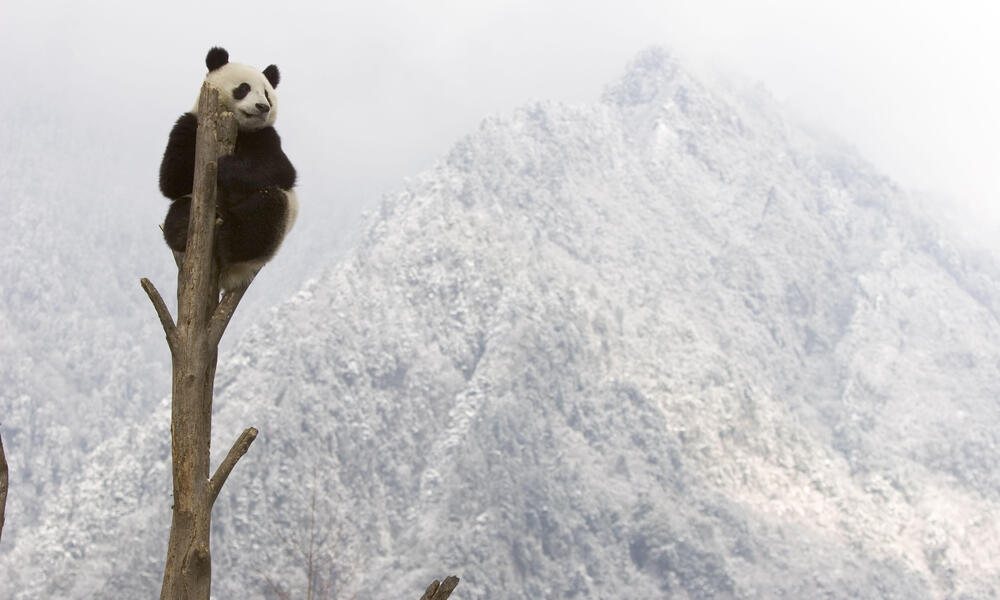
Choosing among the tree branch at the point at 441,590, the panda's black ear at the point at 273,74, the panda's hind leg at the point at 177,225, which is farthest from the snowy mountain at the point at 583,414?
the tree branch at the point at 441,590

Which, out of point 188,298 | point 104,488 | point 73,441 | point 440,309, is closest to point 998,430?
point 440,309

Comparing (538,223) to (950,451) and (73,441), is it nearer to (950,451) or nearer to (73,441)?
(950,451)

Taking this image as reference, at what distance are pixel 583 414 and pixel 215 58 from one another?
121 m

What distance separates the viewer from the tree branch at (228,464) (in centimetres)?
536

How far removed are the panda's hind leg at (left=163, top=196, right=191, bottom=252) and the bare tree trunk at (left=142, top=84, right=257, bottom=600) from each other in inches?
42.5

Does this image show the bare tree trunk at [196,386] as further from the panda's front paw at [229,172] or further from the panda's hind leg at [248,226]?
the panda's hind leg at [248,226]

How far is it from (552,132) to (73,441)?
88.9m

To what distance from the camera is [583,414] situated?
12688 cm

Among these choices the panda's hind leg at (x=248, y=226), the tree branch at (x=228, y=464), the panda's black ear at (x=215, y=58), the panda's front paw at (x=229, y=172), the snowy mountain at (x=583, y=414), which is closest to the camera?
the tree branch at (x=228, y=464)

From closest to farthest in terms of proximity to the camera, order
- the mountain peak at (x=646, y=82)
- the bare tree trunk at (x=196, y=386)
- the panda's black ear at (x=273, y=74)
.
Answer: the bare tree trunk at (x=196, y=386) < the panda's black ear at (x=273, y=74) < the mountain peak at (x=646, y=82)

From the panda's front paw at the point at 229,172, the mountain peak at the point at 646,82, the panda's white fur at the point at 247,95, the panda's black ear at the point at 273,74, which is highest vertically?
the mountain peak at the point at 646,82

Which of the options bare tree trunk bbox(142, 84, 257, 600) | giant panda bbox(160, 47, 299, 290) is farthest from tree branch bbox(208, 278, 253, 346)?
giant panda bbox(160, 47, 299, 290)

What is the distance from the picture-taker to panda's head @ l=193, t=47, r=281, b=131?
669 cm

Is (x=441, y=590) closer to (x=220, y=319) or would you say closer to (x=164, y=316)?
(x=220, y=319)
